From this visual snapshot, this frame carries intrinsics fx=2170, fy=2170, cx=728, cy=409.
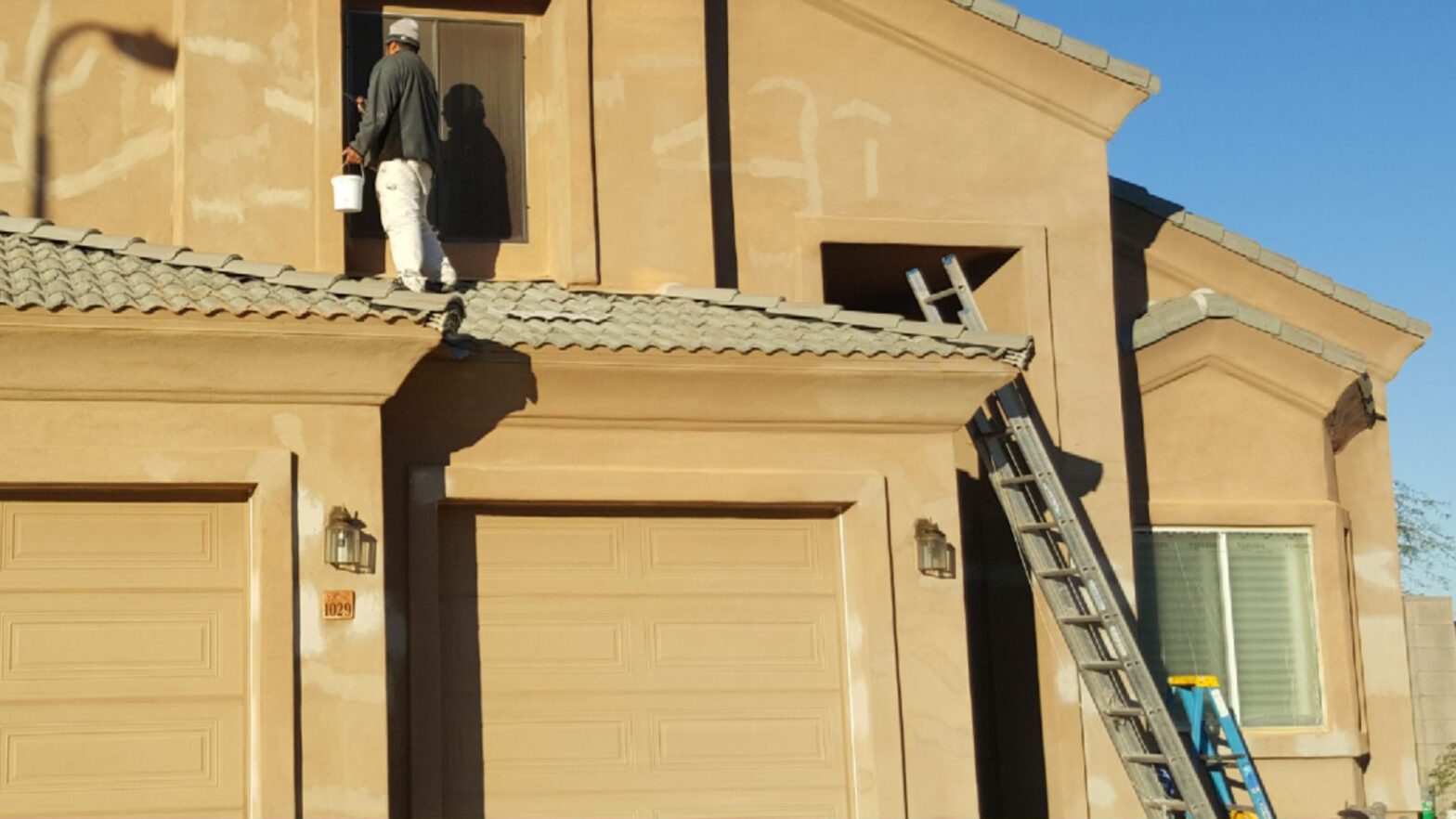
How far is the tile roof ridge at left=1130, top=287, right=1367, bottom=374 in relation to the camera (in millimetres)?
18734

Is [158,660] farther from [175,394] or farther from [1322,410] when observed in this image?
[1322,410]

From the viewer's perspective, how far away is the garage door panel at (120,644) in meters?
12.8

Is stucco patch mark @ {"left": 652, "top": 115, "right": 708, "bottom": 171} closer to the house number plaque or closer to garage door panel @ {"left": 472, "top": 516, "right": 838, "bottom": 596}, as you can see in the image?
garage door panel @ {"left": 472, "top": 516, "right": 838, "bottom": 596}

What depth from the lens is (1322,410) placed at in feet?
62.2

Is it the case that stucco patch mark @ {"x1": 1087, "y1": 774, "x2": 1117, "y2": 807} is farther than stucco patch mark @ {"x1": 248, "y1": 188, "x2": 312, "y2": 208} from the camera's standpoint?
Yes

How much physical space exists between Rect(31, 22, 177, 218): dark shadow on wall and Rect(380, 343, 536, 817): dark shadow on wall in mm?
4140

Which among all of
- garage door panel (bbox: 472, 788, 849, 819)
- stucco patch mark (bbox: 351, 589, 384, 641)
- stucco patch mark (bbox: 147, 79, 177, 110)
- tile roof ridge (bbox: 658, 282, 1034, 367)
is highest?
Result: stucco patch mark (bbox: 147, 79, 177, 110)

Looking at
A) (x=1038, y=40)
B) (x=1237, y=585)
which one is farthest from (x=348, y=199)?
(x=1237, y=585)

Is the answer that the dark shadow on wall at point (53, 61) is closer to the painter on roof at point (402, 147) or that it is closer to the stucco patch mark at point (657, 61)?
the painter on roof at point (402, 147)

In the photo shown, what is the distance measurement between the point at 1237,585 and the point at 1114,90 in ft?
14.5

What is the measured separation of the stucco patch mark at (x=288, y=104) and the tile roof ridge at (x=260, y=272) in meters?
2.48

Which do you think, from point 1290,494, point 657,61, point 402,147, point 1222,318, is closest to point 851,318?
point 657,61

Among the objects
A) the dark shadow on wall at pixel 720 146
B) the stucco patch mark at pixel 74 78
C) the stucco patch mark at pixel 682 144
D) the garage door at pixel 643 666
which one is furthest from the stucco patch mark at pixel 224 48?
the garage door at pixel 643 666

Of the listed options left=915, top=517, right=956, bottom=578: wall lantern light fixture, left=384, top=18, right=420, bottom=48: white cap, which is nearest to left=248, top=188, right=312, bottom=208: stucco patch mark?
left=384, top=18, right=420, bottom=48: white cap
